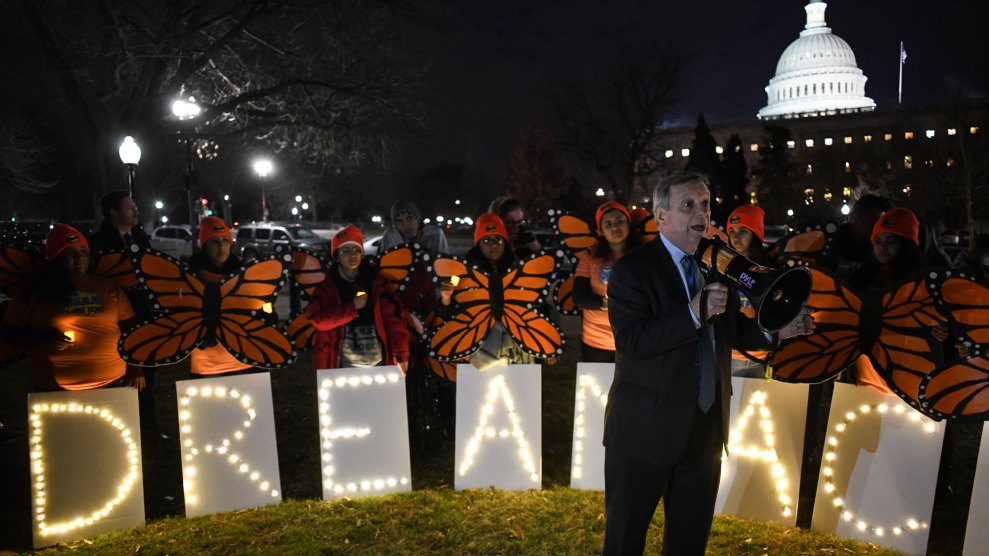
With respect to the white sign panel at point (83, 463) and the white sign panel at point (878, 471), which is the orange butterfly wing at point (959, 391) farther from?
the white sign panel at point (83, 463)

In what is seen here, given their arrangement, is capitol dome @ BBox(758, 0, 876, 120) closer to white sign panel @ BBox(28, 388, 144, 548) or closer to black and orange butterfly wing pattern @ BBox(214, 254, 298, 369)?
black and orange butterfly wing pattern @ BBox(214, 254, 298, 369)

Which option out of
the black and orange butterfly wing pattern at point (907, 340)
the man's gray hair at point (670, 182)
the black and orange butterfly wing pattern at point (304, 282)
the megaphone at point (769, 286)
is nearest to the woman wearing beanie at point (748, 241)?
the black and orange butterfly wing pattern at point (907, 340)

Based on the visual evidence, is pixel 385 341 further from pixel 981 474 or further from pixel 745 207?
pixel 981 474

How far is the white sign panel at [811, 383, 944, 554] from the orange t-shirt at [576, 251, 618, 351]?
4.67ft

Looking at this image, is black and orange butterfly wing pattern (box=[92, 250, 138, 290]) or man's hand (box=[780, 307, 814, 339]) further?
black and orange butterfly wing pattern (box=[92, 250, 138, 290])

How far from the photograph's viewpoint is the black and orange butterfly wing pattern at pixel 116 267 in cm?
434

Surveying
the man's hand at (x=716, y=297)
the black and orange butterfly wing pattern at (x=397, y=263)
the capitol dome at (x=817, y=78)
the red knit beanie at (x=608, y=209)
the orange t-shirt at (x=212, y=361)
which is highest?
the capitol dome at (x=817, y=78)

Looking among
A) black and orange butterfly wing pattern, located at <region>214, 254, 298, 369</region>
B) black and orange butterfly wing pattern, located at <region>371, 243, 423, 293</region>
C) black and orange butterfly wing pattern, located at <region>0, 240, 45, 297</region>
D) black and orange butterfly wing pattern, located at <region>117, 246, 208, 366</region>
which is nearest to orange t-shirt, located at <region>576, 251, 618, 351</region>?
black and orange butterfly wing pattern, located at <region>371, 243, 423, 293</region>

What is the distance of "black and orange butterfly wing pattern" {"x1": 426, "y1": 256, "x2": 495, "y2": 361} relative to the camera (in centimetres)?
451

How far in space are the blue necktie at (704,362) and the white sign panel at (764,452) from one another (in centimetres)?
143

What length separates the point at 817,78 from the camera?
91812mm

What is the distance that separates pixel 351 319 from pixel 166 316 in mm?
1121

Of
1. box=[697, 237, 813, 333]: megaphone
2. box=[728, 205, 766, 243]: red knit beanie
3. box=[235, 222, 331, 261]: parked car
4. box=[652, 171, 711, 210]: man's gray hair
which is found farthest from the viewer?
box=[235, 222, 331, 261]: parked car

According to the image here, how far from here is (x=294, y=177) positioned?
55.4 metres
